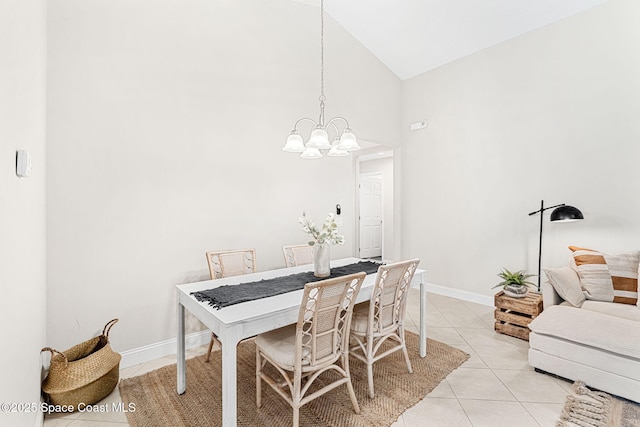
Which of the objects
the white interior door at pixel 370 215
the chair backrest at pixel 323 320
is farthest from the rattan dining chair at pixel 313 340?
the white interior door at pixel 370 215

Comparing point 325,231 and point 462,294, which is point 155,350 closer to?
point 325,231

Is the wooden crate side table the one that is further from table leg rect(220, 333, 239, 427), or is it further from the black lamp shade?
table leg rect(220, 333, 239, 427)

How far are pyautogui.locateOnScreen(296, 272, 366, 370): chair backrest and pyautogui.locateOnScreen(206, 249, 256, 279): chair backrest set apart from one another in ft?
3.67

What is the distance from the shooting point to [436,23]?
366 centimetres

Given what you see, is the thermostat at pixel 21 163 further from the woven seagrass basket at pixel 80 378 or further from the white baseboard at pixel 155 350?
the white baseboard at pixel 155 350

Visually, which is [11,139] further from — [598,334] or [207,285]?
[598,334]

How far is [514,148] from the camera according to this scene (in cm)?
363

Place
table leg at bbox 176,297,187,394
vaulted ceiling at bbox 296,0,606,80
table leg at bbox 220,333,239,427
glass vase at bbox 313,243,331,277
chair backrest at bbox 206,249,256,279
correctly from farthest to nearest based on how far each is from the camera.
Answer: vaulted ceiling at bbox 296,0,606,80, chair backrest at bbox 206,249,256,279, glass vase at bbox 313,243,331,277, table leg at bbox 176,297,187,394, table leg at bbox 220,333,239,427

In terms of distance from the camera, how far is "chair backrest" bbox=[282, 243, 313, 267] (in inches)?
114

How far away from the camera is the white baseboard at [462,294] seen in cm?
385

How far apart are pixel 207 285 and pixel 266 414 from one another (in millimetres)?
912

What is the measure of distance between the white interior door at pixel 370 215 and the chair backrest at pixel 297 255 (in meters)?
3.96

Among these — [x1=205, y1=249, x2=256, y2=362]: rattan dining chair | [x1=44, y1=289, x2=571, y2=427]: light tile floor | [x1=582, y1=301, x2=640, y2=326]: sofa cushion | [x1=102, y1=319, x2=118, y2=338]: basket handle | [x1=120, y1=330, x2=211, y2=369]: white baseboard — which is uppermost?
[x1=205, y1=249, x2=256, y2=362]: rattan dining chair

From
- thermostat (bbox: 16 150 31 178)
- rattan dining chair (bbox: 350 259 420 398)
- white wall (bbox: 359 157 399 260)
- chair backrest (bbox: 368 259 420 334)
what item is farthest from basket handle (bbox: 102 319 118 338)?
white wall (bbox: 359 157 399 260)
